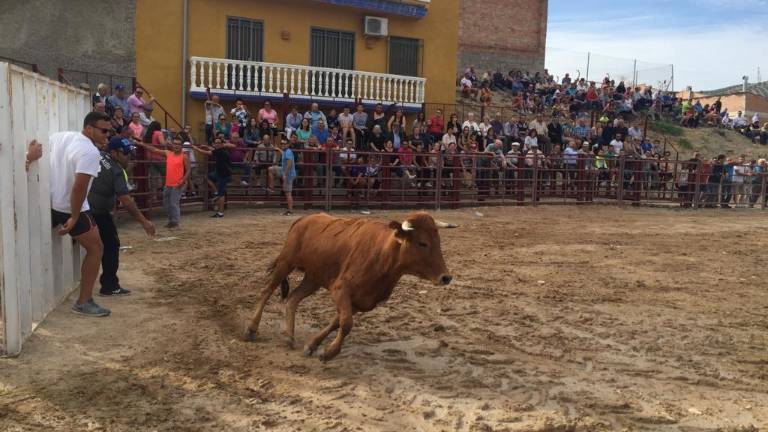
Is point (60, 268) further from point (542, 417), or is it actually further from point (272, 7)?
point (272, 7)

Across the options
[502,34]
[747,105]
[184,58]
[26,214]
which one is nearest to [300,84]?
[184,58]

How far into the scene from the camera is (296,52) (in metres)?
18.8

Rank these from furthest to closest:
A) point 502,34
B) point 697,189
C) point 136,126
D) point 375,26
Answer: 1. point 502,34
2. point 375,26
3. point 697,189
4. point 136,126

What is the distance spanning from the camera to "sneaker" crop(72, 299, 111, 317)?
18.7 feet

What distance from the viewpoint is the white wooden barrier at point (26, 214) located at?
4.52m

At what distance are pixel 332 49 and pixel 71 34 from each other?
280 inches

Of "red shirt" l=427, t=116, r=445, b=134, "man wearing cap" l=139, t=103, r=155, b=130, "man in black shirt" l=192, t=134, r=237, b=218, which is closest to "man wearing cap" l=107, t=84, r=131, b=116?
"man wearing cap" l=139, t=103, r=155, b=130

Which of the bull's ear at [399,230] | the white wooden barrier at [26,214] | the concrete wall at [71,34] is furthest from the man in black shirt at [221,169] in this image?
the bull's ear at [399,230]

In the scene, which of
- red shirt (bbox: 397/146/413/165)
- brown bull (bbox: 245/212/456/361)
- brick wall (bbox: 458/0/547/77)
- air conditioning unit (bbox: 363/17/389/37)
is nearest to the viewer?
brown bull (bbox: 245/212/456/361)

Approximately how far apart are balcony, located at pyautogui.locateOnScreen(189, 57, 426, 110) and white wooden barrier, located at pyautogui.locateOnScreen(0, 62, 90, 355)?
1119 centimetres

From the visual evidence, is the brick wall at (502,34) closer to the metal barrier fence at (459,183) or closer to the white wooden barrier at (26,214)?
the metal barrier fence at (459,183)

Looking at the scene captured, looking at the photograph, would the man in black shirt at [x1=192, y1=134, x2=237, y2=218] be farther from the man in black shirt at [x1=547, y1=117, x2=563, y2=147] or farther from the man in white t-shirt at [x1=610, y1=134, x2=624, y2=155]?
the man in white t-shirt at [x1=610, y1=134, x2=624, y2=155]

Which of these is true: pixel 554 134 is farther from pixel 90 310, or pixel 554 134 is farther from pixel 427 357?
pixel 90 310

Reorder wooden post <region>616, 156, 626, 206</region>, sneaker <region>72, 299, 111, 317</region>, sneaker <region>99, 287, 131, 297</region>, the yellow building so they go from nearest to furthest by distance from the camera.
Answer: sneaker <region>72, 299, 111, 317</region> < sneaker <region>99, 287, 131, 297</region> < the yellow building < wooden post <region>616, 156, 626, 206</region>
